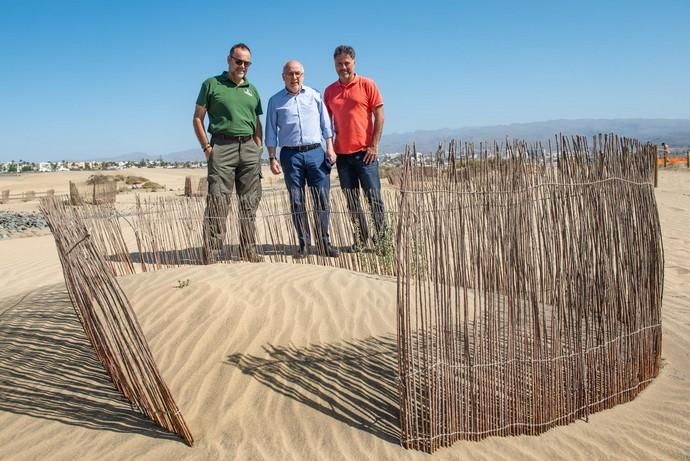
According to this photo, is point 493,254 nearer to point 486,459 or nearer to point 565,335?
point 565,335

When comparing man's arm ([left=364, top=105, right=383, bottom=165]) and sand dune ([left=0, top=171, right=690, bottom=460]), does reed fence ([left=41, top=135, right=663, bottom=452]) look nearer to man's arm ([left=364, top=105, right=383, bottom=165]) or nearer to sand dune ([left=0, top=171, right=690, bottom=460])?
sand dune ([left=0, top=171, right=690, bottom=460])

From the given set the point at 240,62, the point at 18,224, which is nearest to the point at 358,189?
the point at 240,62

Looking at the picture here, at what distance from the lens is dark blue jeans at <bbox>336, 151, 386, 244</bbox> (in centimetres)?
560

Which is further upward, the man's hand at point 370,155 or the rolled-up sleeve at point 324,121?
the rolled-up sleeve at point 324,121

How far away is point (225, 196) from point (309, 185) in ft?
2.82

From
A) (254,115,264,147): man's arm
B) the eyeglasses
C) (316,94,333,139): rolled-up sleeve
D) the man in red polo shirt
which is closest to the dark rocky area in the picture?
(254,115,264,147): man's arm

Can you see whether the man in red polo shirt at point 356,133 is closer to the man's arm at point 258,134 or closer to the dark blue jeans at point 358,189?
the dark blue jeans at point 358,189

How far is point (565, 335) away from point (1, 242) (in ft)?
32.8

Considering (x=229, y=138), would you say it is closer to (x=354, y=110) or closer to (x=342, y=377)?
(x=354, y=110)

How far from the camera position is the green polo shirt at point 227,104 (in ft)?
18.0

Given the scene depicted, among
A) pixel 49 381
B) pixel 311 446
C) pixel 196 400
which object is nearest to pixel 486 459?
pixel 311 446

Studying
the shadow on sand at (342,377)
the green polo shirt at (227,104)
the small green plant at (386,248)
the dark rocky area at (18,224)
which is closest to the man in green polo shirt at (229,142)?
the green polo shirt at (227,104)

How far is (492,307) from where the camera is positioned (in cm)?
284

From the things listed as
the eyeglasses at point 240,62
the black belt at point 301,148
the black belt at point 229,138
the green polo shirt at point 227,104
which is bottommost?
the black belt at point 301,148
